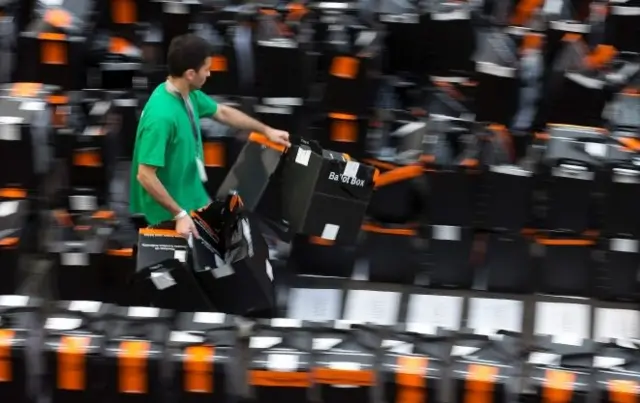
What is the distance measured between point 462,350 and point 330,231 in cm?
125

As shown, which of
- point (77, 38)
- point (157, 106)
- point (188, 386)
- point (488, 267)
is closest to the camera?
point (188, 386)

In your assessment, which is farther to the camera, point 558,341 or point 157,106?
point 157,106

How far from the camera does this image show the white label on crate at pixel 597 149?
5.18 meters

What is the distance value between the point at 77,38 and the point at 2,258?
4.95 ft

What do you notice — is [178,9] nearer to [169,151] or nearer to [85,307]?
[169,151]

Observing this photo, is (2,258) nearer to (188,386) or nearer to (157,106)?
(157,106)

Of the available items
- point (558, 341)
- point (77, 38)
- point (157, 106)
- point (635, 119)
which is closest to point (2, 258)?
point (157, 106)

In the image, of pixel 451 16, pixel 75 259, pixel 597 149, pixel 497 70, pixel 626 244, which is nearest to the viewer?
pixel 75 259

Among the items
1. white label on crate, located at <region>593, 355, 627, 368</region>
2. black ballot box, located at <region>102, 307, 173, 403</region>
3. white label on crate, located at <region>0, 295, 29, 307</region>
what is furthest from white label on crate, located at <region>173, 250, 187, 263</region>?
white label on crate, located at <region>593, 355, 627, 368</region>

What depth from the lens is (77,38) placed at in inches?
234

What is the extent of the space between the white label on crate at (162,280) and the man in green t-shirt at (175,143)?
8.0 inches

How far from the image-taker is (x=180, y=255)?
4.52m

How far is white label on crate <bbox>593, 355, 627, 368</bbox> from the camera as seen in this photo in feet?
12.7

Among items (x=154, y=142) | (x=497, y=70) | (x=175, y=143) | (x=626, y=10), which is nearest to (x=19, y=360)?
(x=154, y=142)
